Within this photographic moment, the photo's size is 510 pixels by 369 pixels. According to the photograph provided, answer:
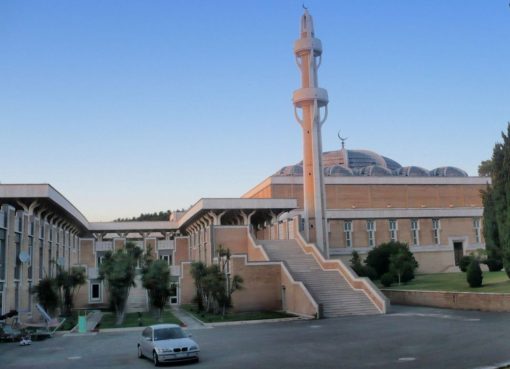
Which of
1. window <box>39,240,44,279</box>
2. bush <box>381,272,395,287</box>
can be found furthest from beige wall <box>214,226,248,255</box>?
window <box>39,240,44,279</box>

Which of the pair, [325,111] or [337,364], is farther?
[325,111]

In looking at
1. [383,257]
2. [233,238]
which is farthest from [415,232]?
[233,238]

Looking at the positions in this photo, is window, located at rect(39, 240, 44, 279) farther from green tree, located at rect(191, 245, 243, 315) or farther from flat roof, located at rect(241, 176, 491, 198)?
flat roof, located at rect(241, 176, 491, 198)

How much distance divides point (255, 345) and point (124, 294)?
13.4 m

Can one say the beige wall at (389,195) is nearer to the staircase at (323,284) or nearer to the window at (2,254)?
the staircase at (323,284)

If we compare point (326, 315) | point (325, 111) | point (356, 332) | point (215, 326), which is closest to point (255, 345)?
point (356, 332)

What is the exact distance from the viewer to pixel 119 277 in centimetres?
3105

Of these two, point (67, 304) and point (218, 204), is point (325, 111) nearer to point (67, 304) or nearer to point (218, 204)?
point (218, 204)

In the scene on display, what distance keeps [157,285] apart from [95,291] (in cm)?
2090

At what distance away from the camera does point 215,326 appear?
28109 mm

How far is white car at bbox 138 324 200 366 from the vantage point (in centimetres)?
1623

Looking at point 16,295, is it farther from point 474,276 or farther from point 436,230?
point 436,230

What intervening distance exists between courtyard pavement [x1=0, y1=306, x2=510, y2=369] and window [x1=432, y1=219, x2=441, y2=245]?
1198 inches

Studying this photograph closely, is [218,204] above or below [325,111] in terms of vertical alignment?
below
